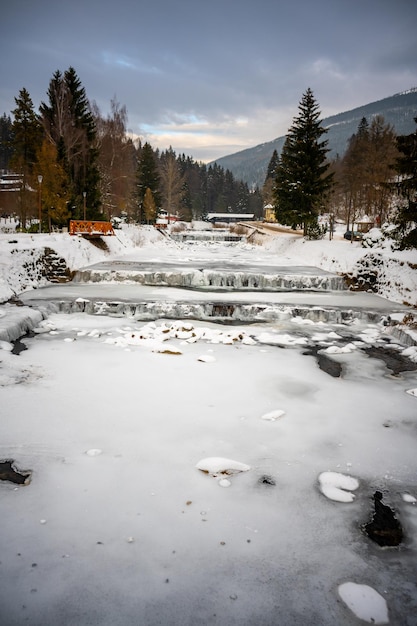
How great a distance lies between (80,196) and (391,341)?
84.2ft

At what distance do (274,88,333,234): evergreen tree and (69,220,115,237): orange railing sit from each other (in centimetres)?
1345

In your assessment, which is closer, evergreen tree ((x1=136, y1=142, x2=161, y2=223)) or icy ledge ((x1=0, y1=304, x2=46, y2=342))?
icy ledge ((x1=0, y1=304, x2=46, y2=342))

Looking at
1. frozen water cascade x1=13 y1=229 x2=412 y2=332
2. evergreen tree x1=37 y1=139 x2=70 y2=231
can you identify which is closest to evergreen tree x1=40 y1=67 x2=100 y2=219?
evergreen tree x1=37 y1=139 x2=70 y2=231

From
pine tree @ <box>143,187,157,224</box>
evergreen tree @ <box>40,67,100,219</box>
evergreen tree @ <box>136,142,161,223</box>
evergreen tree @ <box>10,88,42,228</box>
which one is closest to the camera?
evergreen tree @ <box>40,67,100,219</box>

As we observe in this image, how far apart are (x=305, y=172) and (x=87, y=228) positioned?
16.0 metres

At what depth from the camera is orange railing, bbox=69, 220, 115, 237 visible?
81.0 feet

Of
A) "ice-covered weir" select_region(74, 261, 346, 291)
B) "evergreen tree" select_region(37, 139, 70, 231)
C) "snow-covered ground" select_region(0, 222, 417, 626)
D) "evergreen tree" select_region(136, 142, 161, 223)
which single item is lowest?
"snow-covered ground" select_region(0, 222, 417, 626)

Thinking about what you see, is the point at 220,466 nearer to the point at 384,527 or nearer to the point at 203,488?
the point at 203,488

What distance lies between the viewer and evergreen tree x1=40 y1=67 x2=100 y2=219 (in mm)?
29969

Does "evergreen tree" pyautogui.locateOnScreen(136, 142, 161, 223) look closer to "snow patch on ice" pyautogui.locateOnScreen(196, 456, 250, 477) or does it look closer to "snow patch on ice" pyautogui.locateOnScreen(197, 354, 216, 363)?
"snow patch on ice" pyautogui.locateOnScreen(197, 354, 216, 363)

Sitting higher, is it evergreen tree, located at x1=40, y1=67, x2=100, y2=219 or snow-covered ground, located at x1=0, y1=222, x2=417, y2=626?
evergreen tree, located at x1=40, y1=67, x2=100, y2=219

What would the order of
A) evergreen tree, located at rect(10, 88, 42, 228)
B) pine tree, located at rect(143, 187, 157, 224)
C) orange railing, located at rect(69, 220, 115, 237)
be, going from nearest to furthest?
orange railing, located at rect(69, 220, 115, 237)
evergreen tree, located at rect(10, 88, 42, 228)
pine tree, located at rect(143, 187, 157, 224)

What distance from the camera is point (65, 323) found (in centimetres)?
1130

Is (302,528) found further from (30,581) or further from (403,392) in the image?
(403,392)
